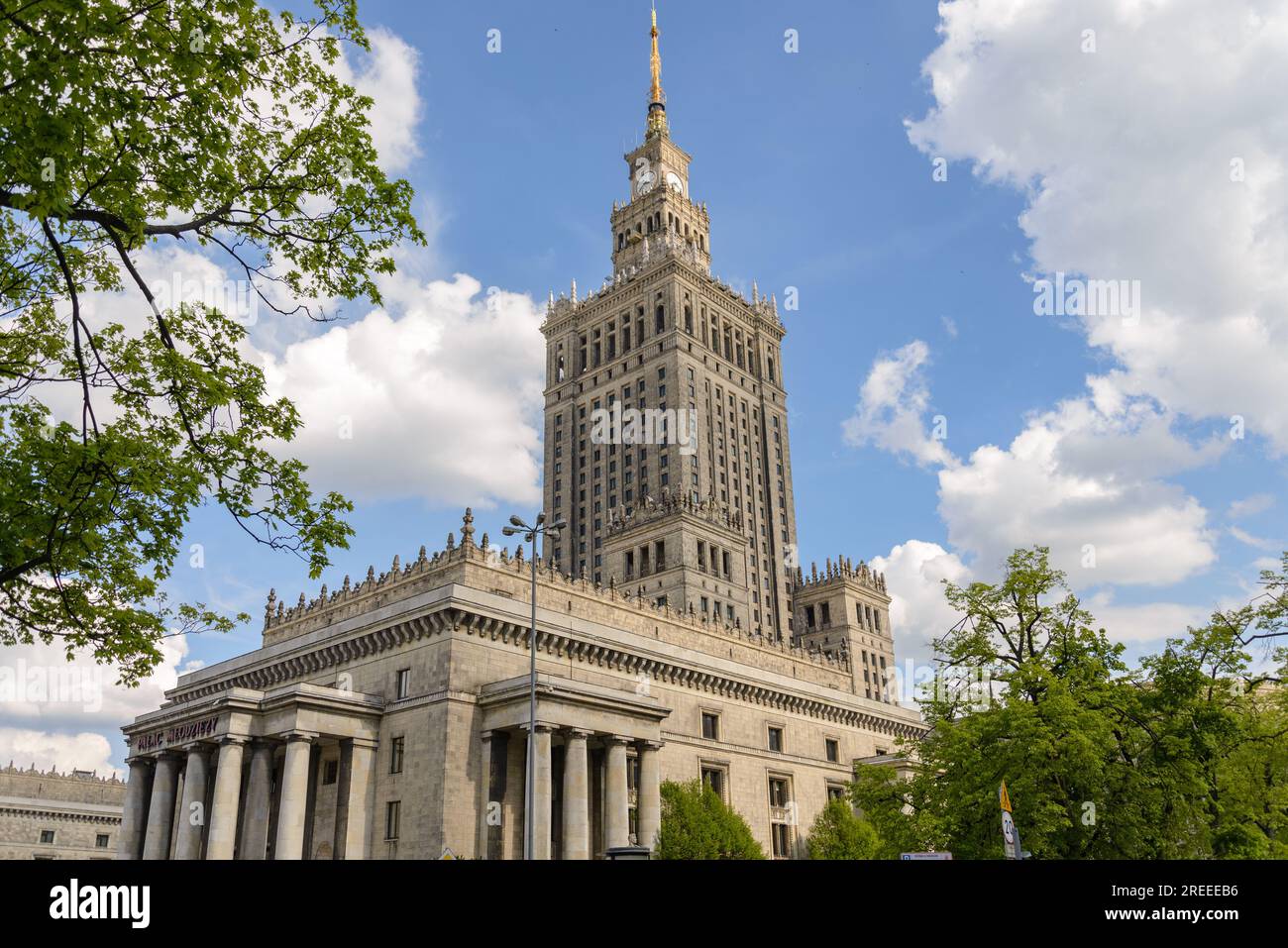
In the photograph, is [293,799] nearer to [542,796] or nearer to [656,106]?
[542,796]

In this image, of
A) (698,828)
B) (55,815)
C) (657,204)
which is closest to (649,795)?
(698,828)

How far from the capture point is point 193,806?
2062 inches

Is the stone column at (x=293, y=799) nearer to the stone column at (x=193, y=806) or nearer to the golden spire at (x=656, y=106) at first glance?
the stone column at (x=193, y=806)

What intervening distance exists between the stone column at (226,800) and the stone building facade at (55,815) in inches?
2055

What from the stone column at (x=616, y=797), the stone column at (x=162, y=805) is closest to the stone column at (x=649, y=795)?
the stone column at (x=616, y=797)

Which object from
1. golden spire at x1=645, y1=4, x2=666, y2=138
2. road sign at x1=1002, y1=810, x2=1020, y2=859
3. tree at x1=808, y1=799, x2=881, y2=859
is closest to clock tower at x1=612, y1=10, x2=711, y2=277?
golden spire at x1=645, y1=4, x2=666, y2=138

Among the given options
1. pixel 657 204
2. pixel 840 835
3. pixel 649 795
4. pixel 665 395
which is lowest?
pixel 840 835

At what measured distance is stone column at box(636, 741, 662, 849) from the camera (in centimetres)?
5428

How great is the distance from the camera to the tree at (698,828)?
178ft

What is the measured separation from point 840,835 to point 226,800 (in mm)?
42593

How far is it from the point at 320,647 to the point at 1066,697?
44.0 meters

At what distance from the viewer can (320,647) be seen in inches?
2329
